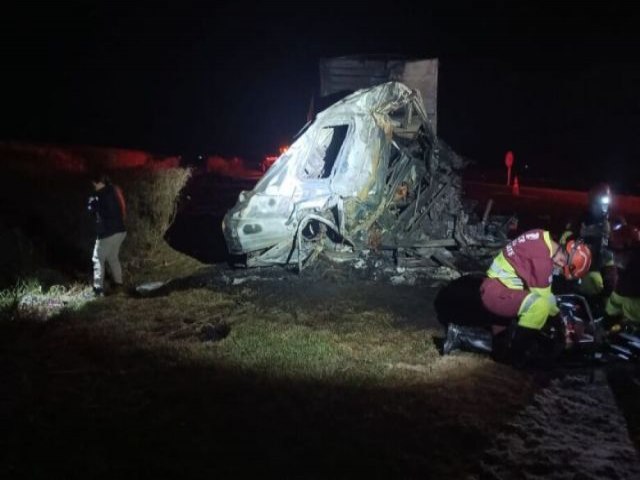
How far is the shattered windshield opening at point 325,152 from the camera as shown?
10094mm

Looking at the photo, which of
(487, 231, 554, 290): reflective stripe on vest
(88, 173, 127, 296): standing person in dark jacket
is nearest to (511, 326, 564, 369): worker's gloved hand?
(487, 231, 554, 290): reflective stripe on vest

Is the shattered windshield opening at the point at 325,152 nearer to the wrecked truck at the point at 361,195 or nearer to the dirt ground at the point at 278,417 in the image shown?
the wrecked truck at the point at 361,195

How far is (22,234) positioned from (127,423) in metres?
5.33

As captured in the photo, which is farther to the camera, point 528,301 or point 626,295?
point 626,295

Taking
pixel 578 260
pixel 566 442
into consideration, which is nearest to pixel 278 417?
pixel 566 442

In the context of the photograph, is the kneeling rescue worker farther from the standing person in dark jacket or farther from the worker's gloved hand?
the standing person in dark jacket

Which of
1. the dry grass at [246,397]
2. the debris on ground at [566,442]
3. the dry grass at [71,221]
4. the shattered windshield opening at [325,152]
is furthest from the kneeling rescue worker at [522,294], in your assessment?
the dry grass at [71,221]

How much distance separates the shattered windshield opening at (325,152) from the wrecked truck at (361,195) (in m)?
0.03

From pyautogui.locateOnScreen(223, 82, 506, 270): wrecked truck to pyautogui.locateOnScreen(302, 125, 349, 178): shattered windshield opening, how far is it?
1.2 inches

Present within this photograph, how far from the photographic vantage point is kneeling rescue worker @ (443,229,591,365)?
17.3 feet

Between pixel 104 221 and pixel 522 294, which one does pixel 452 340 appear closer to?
pixel 522 294

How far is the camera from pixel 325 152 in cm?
1062

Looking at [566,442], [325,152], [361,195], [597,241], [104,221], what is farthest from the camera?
[325,152]

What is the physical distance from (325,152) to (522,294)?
5860 millimetres
